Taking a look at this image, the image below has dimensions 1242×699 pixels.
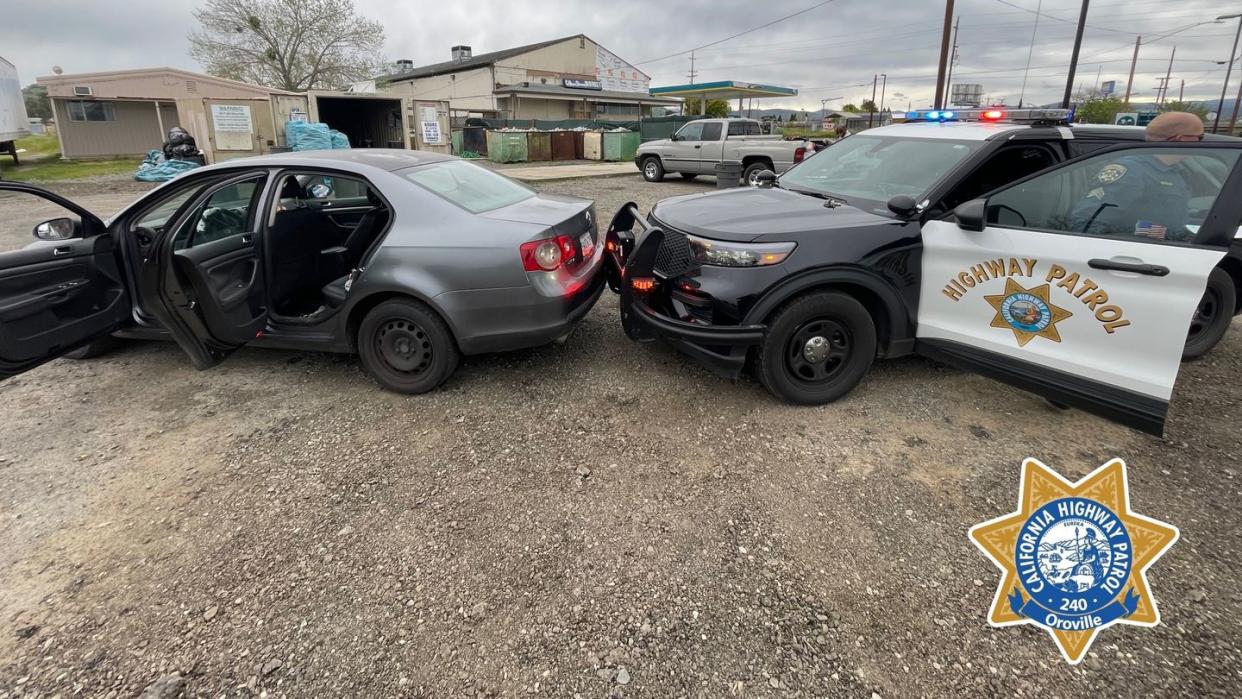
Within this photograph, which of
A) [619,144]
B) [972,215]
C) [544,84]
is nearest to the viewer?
[972,215]

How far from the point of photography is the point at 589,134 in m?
25.3

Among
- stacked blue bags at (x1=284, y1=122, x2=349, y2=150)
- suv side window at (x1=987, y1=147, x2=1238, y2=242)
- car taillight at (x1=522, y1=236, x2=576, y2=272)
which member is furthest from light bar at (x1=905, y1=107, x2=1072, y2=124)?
stacked blue bags at (x1=284, y1=122, x2=349, y2=150)

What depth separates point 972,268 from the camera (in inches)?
135

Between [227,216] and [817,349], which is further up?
[227,216]

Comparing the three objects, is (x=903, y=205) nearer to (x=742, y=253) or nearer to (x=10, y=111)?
(x=742, y=253)

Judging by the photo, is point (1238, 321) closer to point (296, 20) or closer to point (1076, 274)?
point (1076, 274)

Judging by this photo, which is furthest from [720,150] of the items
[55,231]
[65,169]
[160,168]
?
[65,169]

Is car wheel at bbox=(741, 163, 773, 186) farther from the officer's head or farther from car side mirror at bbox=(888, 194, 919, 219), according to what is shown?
car side mirror at bbox=(888, 194, 919, 219)

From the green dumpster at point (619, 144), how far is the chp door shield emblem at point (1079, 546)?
25.0 meters

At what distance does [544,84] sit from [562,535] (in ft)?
129

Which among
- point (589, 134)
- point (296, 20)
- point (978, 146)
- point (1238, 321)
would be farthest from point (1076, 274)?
point (296, 20)

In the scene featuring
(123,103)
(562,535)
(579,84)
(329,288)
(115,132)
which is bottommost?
(562,535)

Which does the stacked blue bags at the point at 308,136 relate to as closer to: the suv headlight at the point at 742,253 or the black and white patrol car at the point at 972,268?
the black and white patrol car at the point at 972,268

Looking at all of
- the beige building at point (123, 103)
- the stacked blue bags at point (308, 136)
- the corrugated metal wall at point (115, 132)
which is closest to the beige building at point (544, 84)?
the beige building at point (123, 103)
